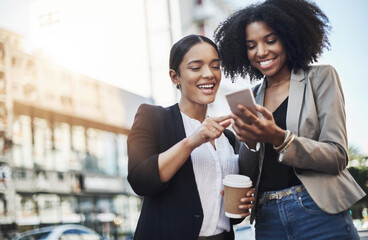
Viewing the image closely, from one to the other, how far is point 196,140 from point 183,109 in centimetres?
48

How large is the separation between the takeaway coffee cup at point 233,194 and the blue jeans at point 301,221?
8.1 inches

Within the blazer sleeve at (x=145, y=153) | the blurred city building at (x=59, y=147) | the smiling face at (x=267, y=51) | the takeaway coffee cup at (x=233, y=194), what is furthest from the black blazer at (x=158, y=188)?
the blurred city building at (x=59, y=147)

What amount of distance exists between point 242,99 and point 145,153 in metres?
0.55

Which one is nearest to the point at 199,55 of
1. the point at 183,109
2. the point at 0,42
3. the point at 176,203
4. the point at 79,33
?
the point at 183,109

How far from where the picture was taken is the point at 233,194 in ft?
6.27

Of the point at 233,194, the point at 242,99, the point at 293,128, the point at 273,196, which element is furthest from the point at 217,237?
the point at 242,99

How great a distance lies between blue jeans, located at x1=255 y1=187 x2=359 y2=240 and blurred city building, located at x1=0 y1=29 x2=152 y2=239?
13623 mm

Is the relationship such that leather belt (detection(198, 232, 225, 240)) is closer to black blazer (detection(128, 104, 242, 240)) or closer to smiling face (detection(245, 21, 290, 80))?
black blazer (detection(128, 104, 242, 240))

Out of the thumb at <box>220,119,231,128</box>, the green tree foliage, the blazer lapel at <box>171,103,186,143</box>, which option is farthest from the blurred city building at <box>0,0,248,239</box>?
the thumb at <box>220,119,231,128</box>

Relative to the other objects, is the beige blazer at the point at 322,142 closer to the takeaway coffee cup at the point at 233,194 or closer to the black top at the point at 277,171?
the black top at the point at 277,171

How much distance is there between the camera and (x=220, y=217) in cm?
201

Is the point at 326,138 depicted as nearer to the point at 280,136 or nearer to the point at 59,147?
the point at 280,136

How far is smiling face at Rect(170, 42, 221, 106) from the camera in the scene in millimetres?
2154

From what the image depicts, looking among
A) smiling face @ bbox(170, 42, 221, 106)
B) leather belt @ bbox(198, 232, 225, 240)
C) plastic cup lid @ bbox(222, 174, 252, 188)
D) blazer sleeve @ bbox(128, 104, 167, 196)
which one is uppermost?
smiling face @ bbox(170, 42, 221, 106)
